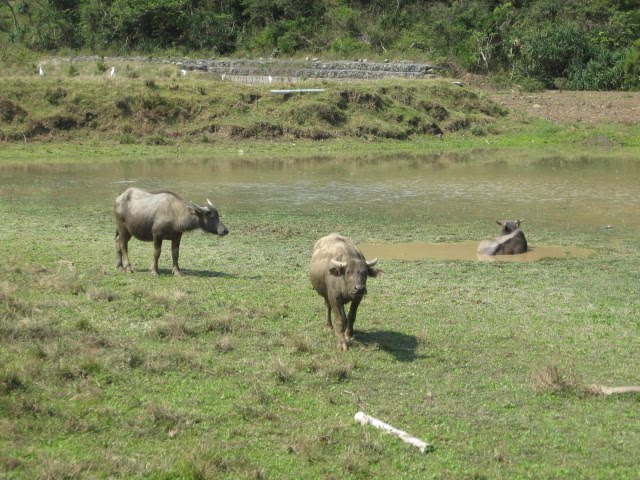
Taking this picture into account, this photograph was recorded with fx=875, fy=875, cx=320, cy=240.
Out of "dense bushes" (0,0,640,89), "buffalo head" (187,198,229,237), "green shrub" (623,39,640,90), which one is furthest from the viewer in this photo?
"dense bushes" (0,0,640,89)

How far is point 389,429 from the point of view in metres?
7.41

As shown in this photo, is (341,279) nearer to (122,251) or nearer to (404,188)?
(122,251)

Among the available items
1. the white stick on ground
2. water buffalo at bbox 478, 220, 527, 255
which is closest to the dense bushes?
water buffalo at bbox 478, 220, 527, 255

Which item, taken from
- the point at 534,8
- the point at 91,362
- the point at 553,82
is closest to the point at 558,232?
the point at 91,362

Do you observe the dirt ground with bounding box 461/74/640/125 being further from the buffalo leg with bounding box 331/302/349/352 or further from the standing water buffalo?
the buffalo leg with bounding box 331/302/349/352

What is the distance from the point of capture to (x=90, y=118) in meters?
36.6

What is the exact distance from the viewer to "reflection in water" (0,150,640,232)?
22.1 metres

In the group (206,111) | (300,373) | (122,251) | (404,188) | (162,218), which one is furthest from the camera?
(206,111)

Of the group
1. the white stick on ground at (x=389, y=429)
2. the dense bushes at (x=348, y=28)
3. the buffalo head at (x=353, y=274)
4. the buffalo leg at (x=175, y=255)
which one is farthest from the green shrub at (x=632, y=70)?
the white stick on ground at (x=389, y=429)

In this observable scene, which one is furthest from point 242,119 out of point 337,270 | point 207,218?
point 337,270

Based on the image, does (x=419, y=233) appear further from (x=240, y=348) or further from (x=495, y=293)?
(x=240, y=348)

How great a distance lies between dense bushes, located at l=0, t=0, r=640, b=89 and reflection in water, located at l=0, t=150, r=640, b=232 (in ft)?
61.7

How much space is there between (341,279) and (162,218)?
4.67 m

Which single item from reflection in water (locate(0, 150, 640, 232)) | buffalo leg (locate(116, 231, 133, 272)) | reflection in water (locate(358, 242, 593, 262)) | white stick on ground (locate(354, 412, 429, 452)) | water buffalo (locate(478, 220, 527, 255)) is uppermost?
white stick on ground (locate(354, 412, 429, 452))
